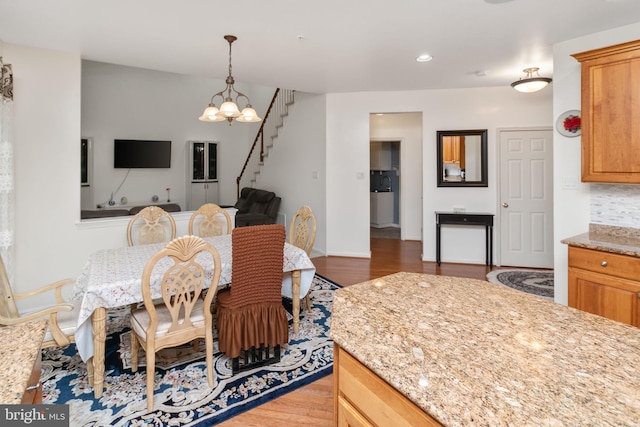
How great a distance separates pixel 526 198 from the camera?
17.0 ft

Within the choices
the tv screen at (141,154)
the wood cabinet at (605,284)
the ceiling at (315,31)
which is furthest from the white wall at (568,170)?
the tv screen at (141,154)

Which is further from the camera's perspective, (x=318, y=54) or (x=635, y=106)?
(x=318, y=54)

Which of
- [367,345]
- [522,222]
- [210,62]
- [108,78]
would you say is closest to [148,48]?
[210,62]

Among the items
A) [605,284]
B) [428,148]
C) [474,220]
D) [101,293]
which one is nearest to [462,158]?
[428,148]

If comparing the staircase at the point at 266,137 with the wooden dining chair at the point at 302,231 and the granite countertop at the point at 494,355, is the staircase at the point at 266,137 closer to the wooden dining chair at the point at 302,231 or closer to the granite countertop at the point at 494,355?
the wooden dining chair at the point at 302,231

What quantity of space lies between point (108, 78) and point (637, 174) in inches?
338

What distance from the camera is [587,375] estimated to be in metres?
0.88

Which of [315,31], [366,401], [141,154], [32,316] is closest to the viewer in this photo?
[366,401]

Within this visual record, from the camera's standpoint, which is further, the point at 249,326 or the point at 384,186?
the point at 384,186

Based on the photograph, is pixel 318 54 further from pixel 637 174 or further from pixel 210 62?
→ pixel 637 174

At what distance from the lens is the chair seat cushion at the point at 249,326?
2.42 m

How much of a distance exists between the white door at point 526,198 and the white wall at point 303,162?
2.77 metres

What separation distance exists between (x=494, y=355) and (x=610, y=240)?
2.52 meters

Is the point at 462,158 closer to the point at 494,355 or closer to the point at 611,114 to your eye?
the point at 611,114
